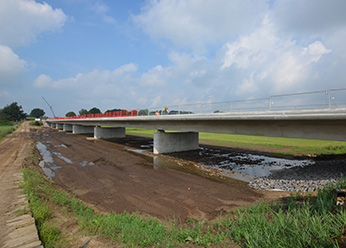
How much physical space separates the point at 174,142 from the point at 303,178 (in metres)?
15.1

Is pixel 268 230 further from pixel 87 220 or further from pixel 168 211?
pixel 87 220

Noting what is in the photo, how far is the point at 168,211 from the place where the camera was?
8.23 m

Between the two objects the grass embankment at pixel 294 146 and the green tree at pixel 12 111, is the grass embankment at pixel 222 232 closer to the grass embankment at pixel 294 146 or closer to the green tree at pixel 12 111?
the grass embankment at pixel 294 146

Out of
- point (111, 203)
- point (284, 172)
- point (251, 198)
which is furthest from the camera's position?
point (284, 172)

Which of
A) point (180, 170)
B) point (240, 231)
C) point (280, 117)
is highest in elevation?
point (280, 117)

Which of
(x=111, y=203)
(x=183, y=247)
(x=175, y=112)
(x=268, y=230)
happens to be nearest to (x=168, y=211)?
(x=111, y=203)

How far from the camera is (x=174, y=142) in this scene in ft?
81.7

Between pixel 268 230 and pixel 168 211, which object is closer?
pixel 268 230

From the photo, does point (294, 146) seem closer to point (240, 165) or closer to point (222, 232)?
point (240, 165)

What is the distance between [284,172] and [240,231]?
12.7 m

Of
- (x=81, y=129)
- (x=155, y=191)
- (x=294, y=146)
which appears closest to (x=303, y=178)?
(x=155, y=191)

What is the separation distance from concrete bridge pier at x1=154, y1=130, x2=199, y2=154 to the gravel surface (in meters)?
12.6

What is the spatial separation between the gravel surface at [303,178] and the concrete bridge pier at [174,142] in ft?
41.2

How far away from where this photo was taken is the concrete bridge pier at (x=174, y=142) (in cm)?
2417
